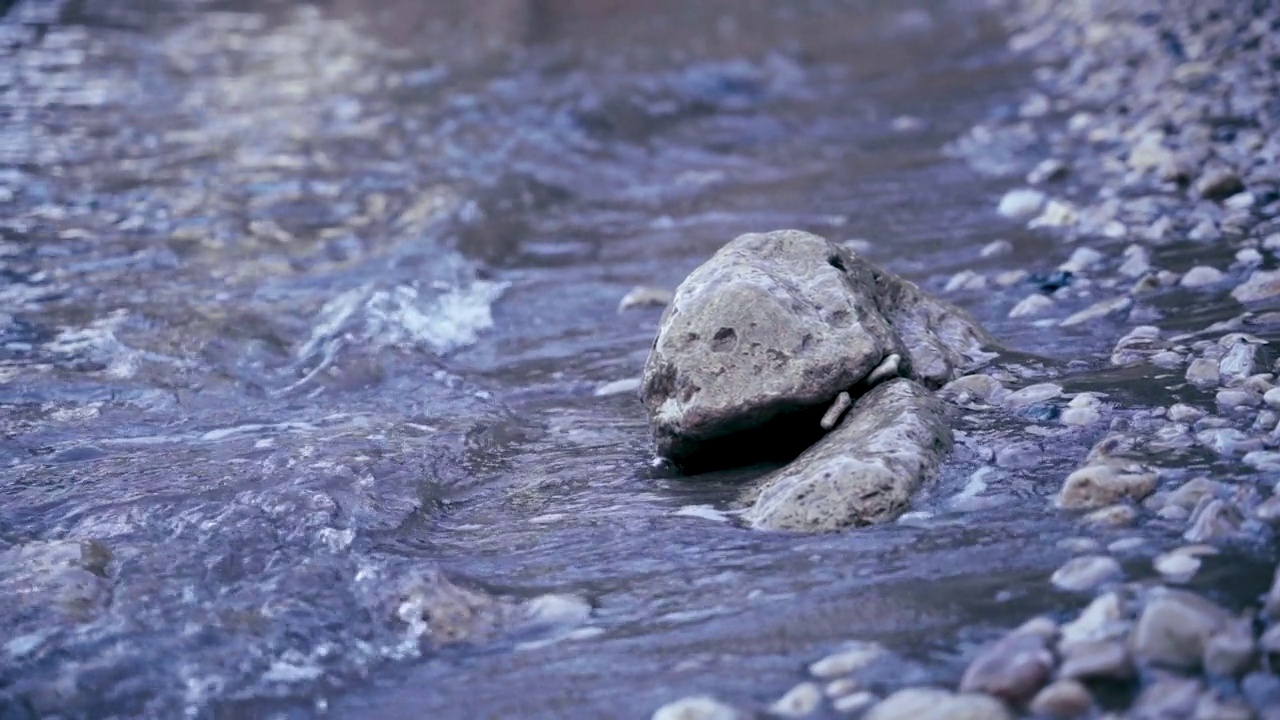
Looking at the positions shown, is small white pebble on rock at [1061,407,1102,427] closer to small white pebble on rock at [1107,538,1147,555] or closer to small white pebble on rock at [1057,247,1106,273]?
small white pebble on rock at [1107,538,1147,555]

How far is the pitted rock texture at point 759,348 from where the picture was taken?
3.52m

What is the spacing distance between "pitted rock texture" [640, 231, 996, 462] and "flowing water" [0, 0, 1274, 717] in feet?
0.63

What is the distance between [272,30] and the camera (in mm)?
16859

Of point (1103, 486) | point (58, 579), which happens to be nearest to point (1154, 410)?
point (1103, 486)

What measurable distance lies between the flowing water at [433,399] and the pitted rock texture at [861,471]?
67mm

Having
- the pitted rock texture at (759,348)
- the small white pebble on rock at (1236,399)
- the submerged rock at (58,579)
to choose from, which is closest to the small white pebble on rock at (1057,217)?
the pitted rock texture at (759,348)

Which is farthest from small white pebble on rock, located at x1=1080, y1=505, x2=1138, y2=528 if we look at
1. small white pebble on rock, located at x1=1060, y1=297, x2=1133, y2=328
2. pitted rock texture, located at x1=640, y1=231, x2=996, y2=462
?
small white pebble on rock, located at x1=1060, y1=297, x2=1133, y2=328

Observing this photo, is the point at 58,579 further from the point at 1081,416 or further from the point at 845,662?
the point at 1081,416

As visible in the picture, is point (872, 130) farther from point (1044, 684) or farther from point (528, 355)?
point (1044, 684)

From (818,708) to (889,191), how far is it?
5436 mm

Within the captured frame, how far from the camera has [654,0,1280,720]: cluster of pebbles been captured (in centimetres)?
222

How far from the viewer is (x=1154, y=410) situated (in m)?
3.42

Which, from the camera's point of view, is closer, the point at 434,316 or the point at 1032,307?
the point at 1032,307

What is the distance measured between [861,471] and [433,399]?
77.2 inches
